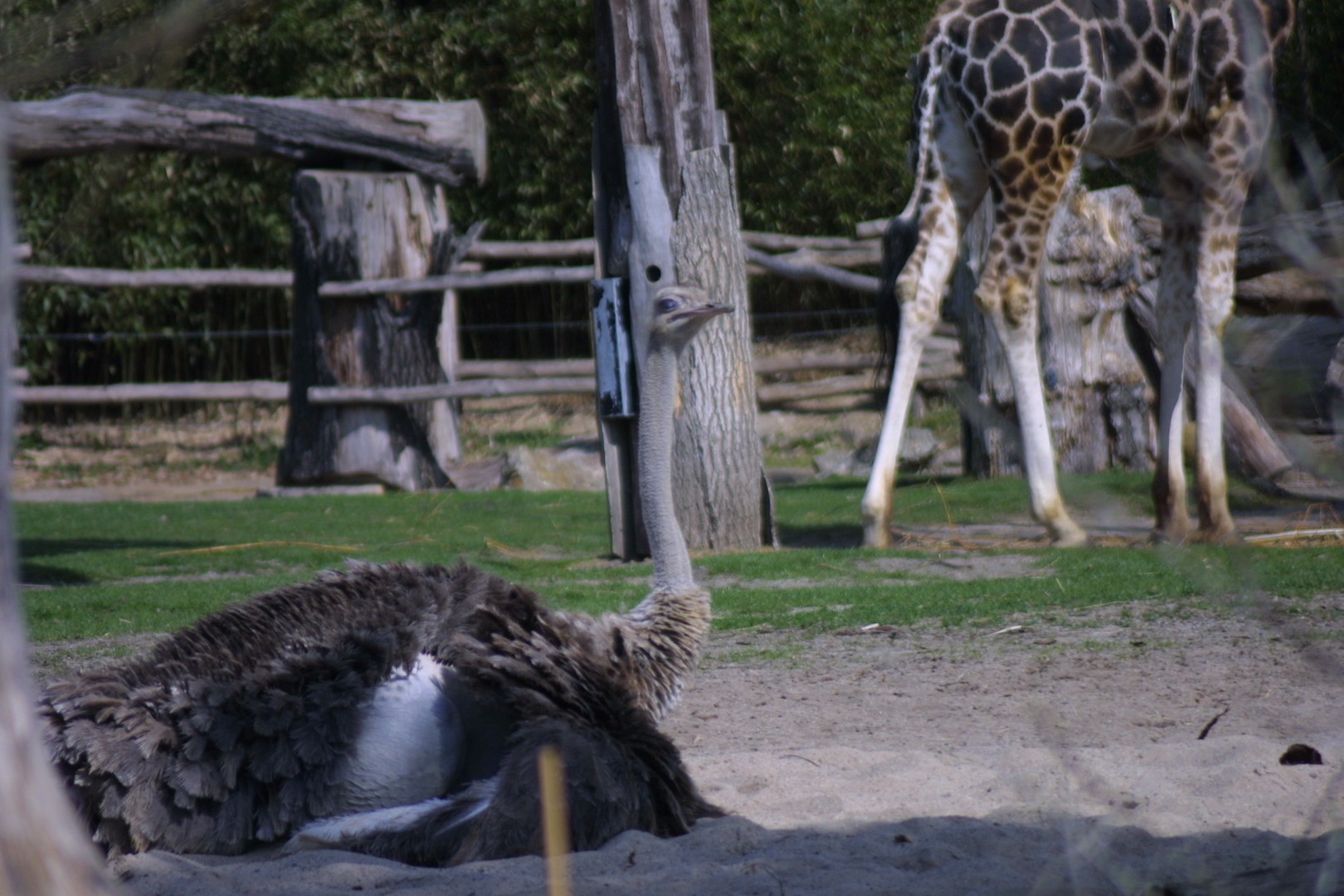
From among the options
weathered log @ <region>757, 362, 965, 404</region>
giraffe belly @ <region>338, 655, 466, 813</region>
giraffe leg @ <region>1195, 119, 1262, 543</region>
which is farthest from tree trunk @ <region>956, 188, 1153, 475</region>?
giraffe belly @ <region>338, 655, 466, 813</region>

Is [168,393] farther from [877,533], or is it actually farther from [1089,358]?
[1089,358]

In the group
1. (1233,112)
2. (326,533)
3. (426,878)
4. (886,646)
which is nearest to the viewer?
(426,878)

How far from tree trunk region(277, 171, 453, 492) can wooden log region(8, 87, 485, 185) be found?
0.70ft

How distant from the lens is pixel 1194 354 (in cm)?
639

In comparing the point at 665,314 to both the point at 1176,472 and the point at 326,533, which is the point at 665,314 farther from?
the point at 326,533

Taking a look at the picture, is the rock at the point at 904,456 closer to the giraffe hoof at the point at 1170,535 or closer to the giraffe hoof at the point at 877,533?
the giraffe hoof at the point at 877,533

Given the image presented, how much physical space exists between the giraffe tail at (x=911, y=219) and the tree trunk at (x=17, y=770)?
19.1 ft

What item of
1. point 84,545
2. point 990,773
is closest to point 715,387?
point 990,773

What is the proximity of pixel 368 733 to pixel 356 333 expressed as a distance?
7789 mm

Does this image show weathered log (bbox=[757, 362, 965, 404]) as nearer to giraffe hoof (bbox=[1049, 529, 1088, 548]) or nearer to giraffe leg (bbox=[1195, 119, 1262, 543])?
giraffe hoof (bbox=[1049, 529, 1088, 548])

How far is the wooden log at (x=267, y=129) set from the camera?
8.21 meters

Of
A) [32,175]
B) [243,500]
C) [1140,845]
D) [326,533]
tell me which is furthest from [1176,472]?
[32,175]

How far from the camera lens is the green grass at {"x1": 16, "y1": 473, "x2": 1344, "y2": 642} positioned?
4.98 m

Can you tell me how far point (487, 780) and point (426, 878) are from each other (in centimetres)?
35
